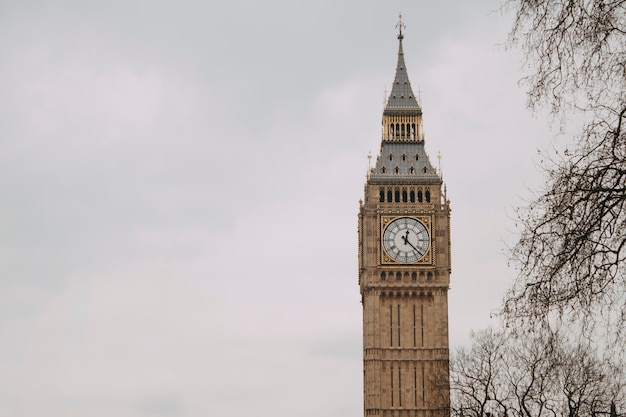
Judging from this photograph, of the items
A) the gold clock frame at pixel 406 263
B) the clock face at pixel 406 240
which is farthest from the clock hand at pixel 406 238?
the gold clock frame at pixel 406 263

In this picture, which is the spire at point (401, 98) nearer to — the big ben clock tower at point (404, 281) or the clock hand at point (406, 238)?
the big ben clock tower at point (404, 281)

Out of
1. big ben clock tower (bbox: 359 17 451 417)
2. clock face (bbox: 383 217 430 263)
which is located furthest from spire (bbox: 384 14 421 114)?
clock face (bbox: 383 217 430 263)

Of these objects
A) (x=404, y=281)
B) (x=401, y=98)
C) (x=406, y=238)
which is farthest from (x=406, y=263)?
(x=401, y=98)

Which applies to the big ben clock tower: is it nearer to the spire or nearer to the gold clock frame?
the gold clock frame

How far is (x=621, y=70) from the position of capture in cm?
1772

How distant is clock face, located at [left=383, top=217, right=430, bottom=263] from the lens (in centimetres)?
9669

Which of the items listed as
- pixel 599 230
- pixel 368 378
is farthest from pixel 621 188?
pixel 368 378

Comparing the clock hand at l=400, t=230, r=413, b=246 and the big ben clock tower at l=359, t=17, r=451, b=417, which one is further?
the clock hand at l=400, t=230, r=413, b=246

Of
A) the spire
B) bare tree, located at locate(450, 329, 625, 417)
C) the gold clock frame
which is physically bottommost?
bare tree, located at locate(450, 329, 625, 417)

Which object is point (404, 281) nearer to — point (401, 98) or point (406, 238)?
point (406, 238)

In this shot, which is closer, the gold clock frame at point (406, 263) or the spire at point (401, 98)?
the gold clock frame at point (406, 263)

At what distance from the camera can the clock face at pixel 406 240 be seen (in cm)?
9669

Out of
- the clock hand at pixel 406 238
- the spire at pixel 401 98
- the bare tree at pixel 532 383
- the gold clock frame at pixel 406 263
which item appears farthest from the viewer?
the spire at pixel 401 98

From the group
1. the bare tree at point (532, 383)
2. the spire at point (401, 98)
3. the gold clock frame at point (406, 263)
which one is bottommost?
the bare tree at point (532, 383)
